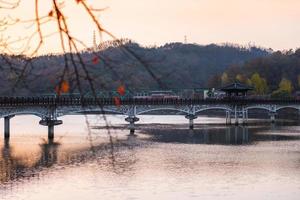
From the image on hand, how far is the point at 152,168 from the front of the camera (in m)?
43.3

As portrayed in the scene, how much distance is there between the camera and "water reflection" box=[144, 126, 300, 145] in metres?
66.6

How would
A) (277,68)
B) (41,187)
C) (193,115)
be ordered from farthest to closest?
(277,68) < (193,115) < (41,187)

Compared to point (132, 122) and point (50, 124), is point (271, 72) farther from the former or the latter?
point (50, 124)

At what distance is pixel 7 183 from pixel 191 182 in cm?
1057

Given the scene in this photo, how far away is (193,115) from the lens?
88.3 m

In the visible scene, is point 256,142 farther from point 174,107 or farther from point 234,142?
point 174,107

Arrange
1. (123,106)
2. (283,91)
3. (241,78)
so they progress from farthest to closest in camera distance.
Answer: (241,78), (283,91), (123,106)

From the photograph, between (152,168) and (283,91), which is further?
(283,91)

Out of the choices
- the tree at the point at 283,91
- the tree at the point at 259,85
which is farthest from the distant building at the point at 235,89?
the tree at the point at 259,85

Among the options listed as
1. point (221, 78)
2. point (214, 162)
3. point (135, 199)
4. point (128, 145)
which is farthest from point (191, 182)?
point (221, 78)

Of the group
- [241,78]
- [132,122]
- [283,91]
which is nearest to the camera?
[132,122]

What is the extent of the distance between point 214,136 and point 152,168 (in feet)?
101

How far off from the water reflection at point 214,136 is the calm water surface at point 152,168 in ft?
0.43

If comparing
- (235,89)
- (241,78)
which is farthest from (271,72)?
(235,89)
